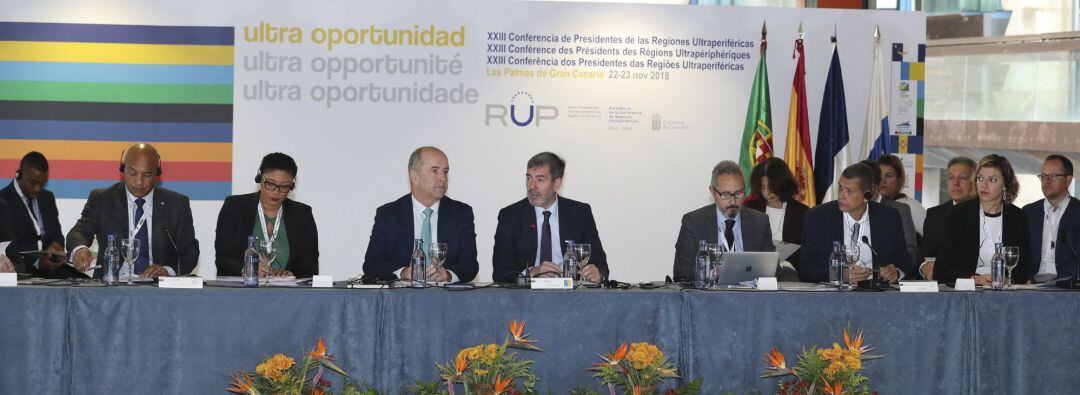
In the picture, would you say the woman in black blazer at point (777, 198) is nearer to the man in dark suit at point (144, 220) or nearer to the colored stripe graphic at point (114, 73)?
the man in dark suit at point (144, 220)

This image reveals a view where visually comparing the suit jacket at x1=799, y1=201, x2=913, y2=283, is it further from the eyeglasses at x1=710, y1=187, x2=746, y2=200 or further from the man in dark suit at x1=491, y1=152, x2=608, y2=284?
the man in dark suit at x1=491, y1=152, x2=608, y2=284

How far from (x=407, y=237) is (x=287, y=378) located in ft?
5.88

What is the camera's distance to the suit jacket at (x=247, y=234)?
5.48 m

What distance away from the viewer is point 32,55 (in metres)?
7.42

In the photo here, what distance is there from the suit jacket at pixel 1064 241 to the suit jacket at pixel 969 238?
10cm

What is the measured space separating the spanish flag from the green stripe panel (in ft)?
12.5

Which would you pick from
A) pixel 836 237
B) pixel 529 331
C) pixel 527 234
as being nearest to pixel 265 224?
pixel 527 234

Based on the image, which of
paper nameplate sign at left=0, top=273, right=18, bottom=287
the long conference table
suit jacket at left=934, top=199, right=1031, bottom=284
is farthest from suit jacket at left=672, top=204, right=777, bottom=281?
paper nameplate sign at left=0, top=273, right=18, bottom=287

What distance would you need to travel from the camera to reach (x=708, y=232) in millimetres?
5625

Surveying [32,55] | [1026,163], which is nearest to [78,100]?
[32,55]

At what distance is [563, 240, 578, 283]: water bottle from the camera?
16.0 ft

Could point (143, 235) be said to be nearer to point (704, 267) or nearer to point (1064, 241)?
point (704, 267)

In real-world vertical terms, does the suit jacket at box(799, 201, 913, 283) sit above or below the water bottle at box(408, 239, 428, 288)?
above

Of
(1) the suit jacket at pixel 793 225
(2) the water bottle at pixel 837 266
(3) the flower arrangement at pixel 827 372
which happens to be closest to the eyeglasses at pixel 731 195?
(2) the water bottle at pixel 837 266
